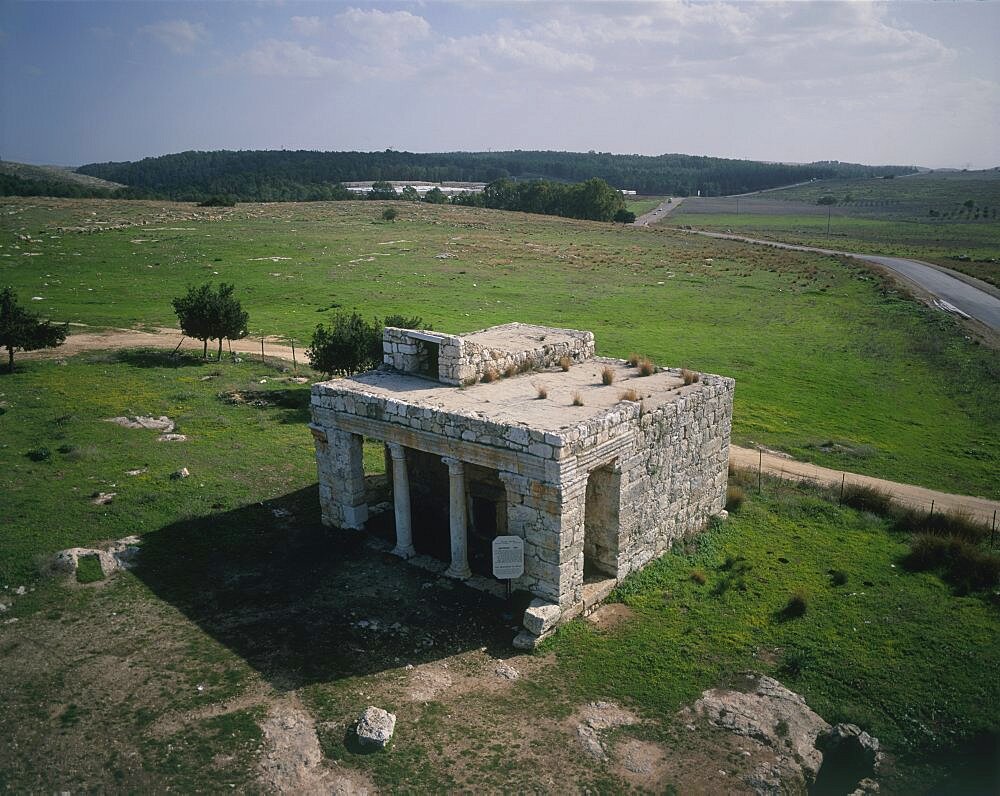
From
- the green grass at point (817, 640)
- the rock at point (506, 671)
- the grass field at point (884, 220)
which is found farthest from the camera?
the grass field at point (884, 220)

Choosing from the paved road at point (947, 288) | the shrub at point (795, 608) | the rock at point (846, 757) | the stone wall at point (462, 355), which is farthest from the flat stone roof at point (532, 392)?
the paved road at point (947, 288)

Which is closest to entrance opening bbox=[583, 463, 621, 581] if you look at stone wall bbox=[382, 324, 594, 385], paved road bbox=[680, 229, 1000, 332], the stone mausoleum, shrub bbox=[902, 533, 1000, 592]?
the stone mausoleum

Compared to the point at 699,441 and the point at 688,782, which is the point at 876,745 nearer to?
the point at 688,782

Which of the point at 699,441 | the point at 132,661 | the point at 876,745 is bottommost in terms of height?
the point at 876,745

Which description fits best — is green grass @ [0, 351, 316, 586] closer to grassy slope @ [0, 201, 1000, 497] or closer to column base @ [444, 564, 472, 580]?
column base @ [444, 564, 472, 580]

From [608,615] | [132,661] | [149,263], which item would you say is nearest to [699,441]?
[608,615]

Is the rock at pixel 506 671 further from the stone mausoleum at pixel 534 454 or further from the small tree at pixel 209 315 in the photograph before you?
the small tree at pixel 209 315

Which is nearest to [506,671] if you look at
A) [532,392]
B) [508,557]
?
[508,557]
